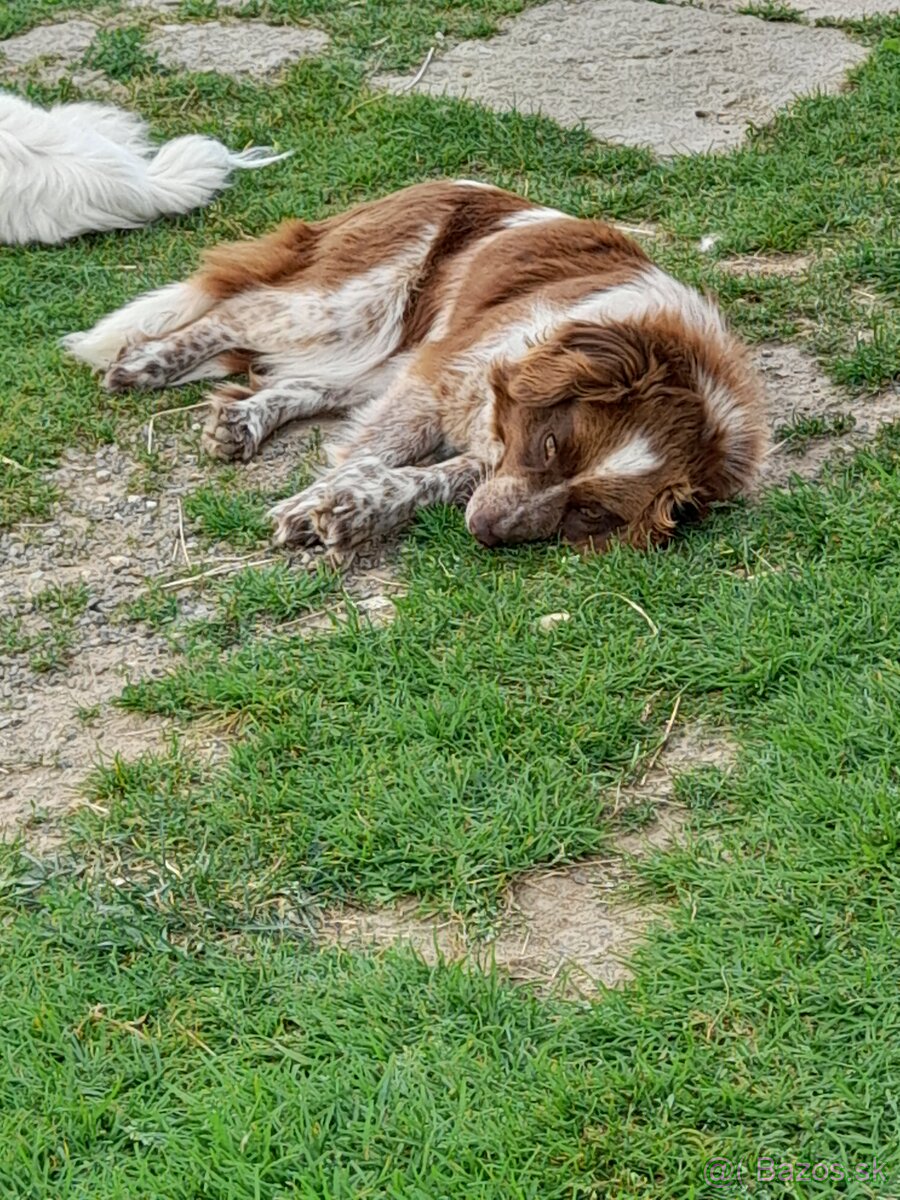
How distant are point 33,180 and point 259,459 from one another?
215 centimetres

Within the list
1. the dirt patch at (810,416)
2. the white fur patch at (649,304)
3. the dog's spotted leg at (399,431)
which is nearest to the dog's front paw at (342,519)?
the dog's spotted leg at (399,431)

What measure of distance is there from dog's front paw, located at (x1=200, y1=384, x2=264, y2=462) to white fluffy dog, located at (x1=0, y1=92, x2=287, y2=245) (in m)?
1.83

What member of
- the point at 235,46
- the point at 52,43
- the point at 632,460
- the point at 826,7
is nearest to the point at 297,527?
the point at 632,460

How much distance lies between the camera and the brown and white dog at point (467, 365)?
14.8ft

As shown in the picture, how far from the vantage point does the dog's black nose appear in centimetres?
440

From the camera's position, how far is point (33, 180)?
643 cm

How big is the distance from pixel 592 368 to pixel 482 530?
0.58 meters

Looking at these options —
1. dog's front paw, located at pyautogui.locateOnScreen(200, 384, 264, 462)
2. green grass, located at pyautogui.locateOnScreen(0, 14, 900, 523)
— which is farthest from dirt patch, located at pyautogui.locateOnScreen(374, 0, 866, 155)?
dog's front paw, located at pyautogui.locateOnScreen(200, 384, 264, 462)

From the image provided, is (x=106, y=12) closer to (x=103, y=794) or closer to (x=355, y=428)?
(x=355, y=428)

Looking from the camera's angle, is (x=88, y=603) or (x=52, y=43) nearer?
(x=88, y=603)

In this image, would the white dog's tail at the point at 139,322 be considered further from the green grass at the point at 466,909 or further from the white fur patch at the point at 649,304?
the green grass at the point at 466,909

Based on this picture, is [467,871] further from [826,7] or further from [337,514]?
[826,7]

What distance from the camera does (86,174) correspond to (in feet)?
21.2

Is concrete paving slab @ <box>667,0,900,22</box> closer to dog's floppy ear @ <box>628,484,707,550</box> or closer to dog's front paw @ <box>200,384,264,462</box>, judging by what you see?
dog's front paw @ <box>200,384,264,462</box>
